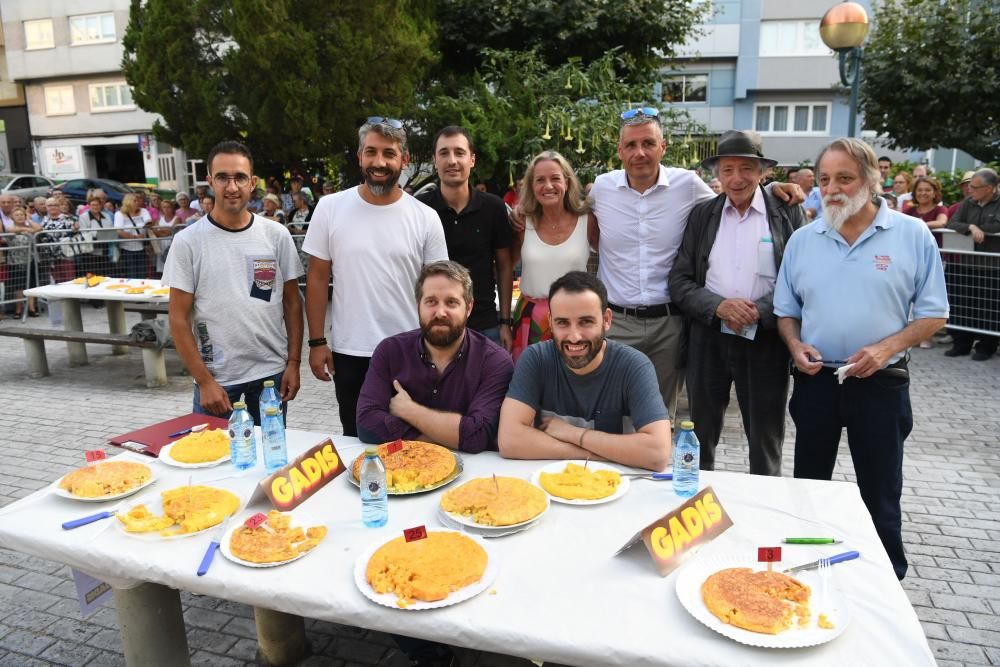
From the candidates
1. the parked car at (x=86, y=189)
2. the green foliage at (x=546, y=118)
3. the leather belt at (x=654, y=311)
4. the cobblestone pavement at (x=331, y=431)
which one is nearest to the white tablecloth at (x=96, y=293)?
the cobblestone pavement at (x=331, y=431)

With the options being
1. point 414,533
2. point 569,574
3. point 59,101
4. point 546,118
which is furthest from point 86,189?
point 569,574

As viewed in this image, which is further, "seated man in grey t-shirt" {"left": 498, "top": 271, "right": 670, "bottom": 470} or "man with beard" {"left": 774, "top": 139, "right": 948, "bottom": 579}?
"man with beard" {"left": 774, "top": 139, "right": 948, "bottom": 579}

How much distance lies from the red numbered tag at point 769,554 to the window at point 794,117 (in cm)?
2954

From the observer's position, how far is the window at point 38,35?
27.3 m

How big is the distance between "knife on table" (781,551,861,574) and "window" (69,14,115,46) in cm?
3203

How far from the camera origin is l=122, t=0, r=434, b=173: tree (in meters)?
10.0

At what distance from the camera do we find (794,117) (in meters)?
28.1

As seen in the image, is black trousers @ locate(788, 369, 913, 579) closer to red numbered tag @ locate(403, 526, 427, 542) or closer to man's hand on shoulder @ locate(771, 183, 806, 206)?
man's hand on shoulder @ locate(771, 183, 806, 206)

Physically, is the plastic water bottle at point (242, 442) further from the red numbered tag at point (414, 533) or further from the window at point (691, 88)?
the window at point (691, 88)

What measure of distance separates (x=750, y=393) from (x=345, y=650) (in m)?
2.38

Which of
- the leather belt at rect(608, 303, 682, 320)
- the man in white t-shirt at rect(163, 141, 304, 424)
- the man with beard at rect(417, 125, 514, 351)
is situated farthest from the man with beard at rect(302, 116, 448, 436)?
the leather belt at rect(608, 303, 682, 320)

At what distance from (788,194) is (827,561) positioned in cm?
222

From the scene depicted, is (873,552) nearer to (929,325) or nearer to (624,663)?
(624,663)

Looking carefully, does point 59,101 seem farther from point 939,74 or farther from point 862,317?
point 862,317
